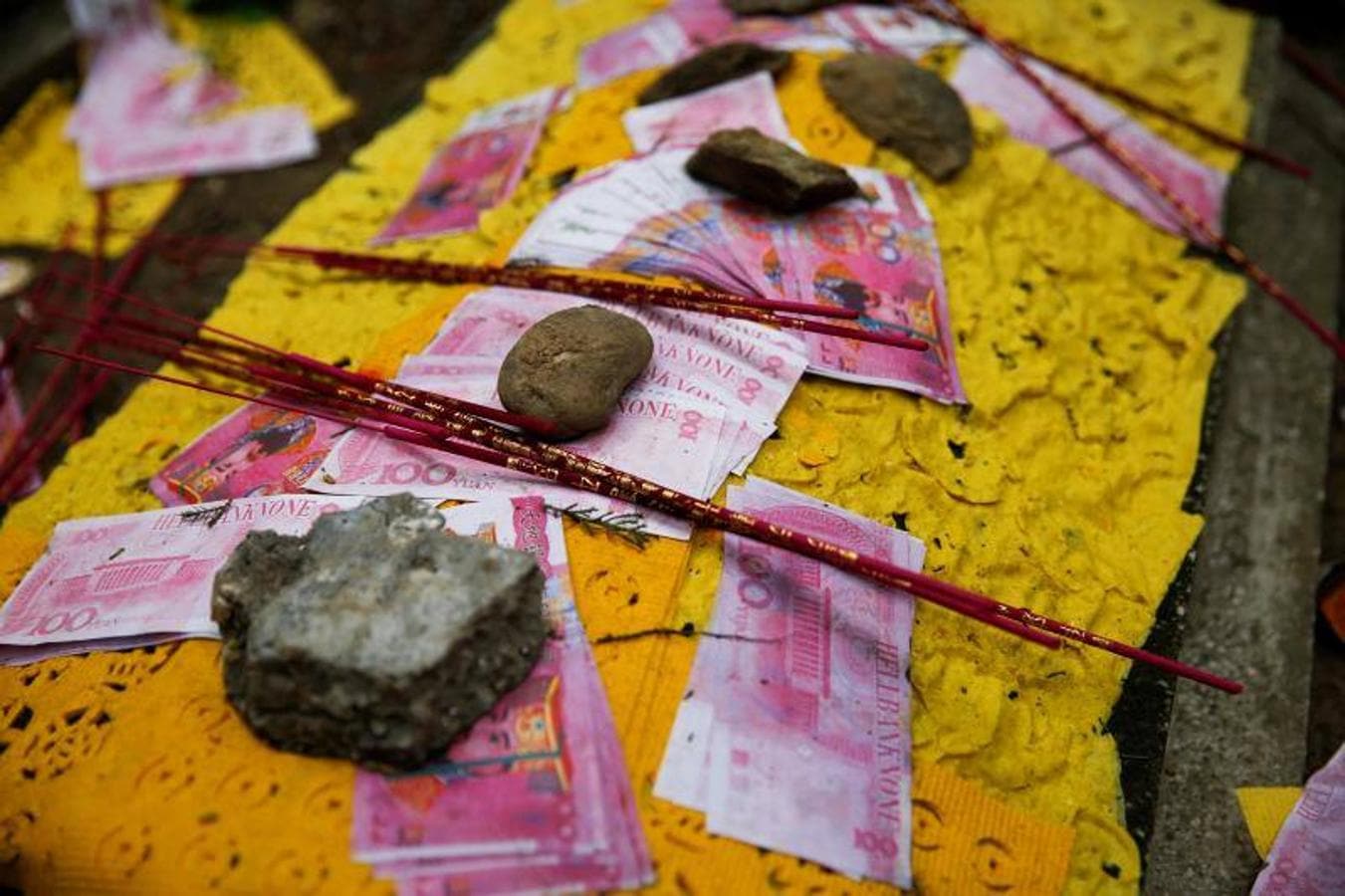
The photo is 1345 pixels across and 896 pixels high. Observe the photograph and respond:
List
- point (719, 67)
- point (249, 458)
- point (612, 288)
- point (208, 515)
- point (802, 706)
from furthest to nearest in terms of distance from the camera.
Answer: point (719, 67)
point (612, 288)
point (249, 458)
point (208, 515)
point (802, 706)

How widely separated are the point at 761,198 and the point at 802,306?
446 mm

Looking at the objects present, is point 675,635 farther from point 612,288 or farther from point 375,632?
point 612,288

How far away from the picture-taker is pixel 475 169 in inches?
104

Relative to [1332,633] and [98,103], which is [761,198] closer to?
[1332,633]

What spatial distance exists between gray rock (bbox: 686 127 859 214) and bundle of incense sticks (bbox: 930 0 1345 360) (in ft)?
3.01

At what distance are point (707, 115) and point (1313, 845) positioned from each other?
2.02 meters

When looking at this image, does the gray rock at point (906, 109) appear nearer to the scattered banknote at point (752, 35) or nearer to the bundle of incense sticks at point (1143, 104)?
the scattered banknote at point (752, 35)

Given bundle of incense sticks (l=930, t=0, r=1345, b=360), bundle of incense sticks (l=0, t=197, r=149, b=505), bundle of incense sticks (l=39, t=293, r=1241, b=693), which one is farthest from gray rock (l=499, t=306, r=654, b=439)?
bundle of incense sticks (l=930, t=0, r=1345, b=360)

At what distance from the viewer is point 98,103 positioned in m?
3.30

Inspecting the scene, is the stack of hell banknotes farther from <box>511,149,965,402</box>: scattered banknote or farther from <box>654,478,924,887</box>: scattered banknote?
<box>511,149,965,402</box>: scattered banknote

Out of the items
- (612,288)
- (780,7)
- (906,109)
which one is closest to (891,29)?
(780,7)

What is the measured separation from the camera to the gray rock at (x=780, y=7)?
2852 mm

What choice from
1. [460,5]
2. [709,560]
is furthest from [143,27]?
[709,560]

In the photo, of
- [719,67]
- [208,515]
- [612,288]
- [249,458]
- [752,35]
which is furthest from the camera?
[752,35]
